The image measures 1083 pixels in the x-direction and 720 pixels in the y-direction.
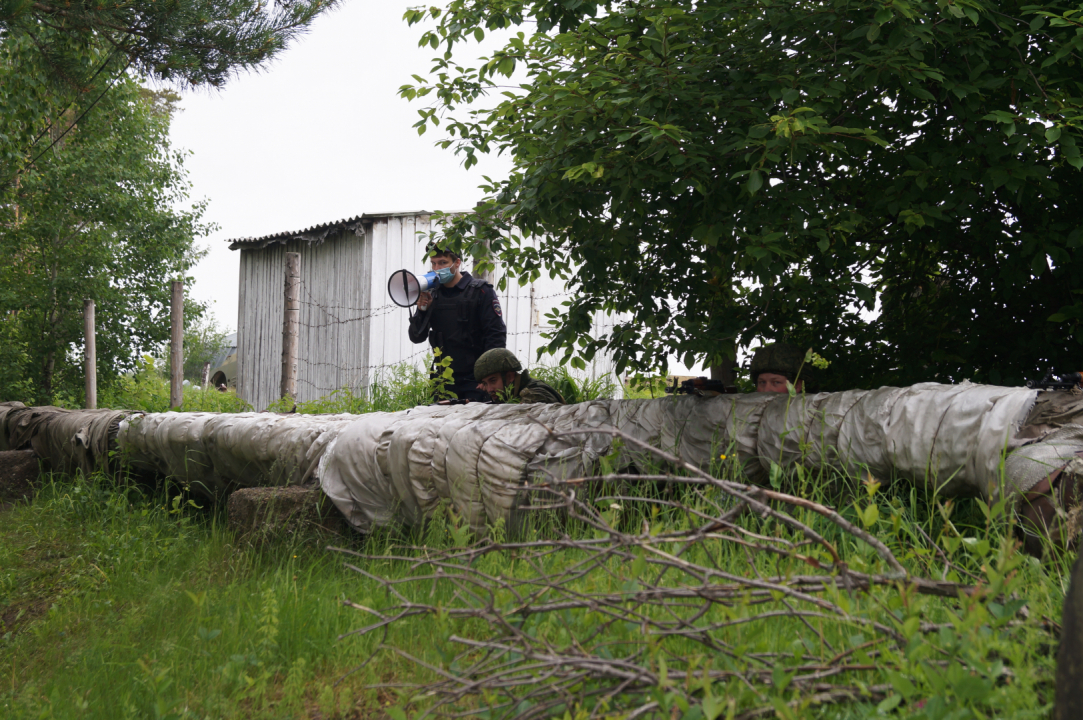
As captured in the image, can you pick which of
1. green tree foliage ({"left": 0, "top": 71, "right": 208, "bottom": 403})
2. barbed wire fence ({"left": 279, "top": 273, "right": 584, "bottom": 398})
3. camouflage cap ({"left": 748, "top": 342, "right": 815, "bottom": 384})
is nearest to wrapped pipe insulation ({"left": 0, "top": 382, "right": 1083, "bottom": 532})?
camouflage cap ({"left": 748, "top": 342, "right": 815, "bottom": 384})

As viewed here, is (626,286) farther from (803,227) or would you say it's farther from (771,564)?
(771,564)

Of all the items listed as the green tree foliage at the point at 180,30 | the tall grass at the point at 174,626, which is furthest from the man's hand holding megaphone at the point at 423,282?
the tall grass at the point at 174,626

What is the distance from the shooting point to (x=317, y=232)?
462 inches

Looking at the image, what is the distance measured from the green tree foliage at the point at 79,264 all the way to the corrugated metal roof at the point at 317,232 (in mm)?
1338

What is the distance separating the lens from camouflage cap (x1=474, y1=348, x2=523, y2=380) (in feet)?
18.1

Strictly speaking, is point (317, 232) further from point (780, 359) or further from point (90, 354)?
point (780, 359)

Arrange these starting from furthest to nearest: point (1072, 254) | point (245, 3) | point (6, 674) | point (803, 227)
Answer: point (245, 3) → point (1072, 254) → point (803, 227) → point (6, 674)

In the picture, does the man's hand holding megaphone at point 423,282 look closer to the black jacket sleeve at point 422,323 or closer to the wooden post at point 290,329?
the black jacket sleeve at point 422,323

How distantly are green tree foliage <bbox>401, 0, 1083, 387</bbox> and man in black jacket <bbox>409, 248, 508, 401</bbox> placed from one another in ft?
5.08

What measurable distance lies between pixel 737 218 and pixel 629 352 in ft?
3.13

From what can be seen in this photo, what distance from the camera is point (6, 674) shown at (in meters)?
3.06

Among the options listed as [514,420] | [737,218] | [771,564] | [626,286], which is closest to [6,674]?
[514,420]

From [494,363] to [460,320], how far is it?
927mm

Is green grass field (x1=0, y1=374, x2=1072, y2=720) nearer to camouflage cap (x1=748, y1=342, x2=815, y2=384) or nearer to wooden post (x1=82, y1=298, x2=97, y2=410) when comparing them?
camouflage cap (x1=748, y1=342, x2=815, y2=384)
